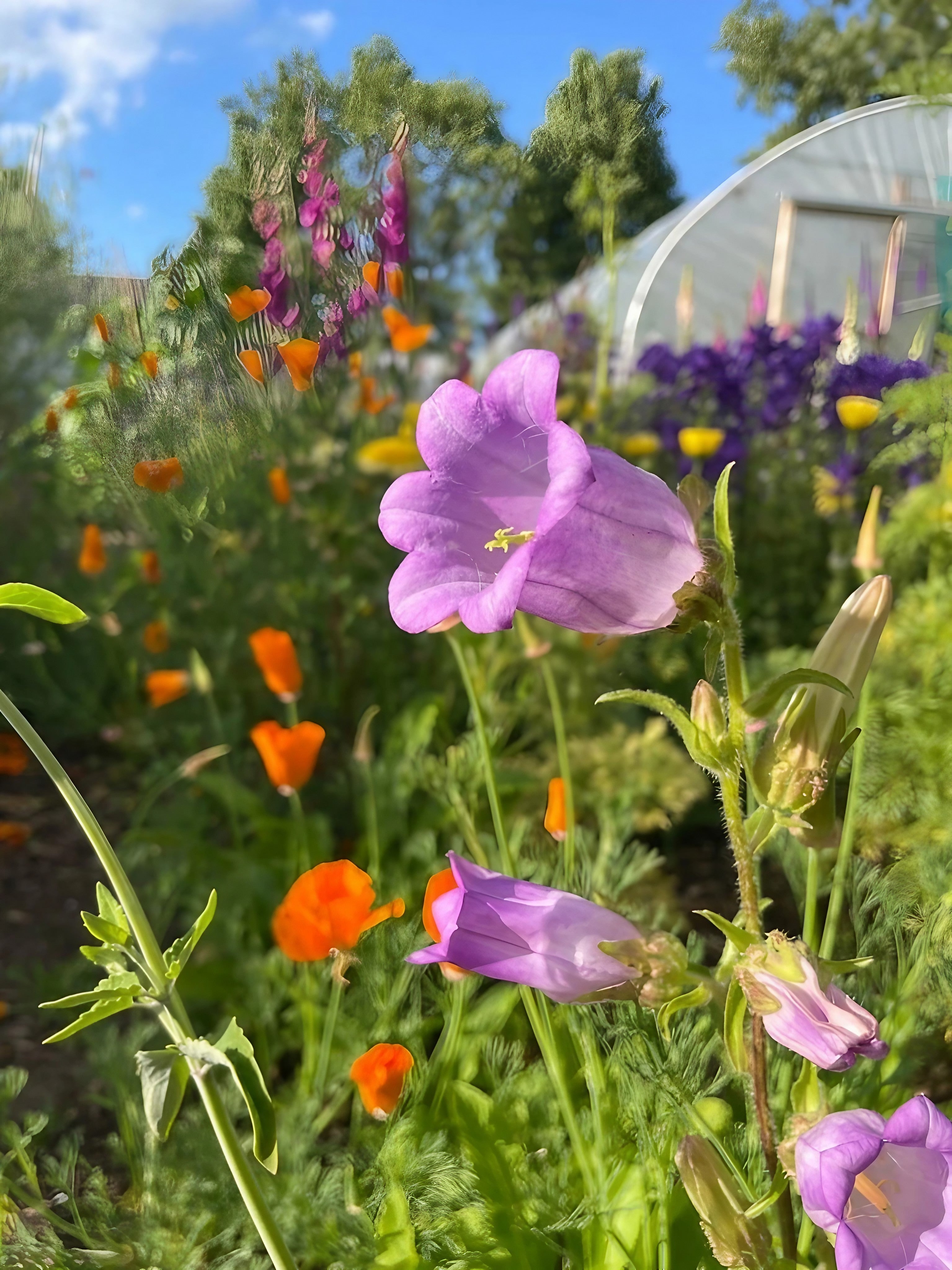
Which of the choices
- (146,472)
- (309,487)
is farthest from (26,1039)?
(146,472)

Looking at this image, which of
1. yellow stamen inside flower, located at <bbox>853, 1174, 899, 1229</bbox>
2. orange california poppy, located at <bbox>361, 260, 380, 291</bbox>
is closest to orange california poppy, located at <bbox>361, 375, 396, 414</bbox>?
orange california poppy, located at <bbox>361, 260, 380, 291</bbox>

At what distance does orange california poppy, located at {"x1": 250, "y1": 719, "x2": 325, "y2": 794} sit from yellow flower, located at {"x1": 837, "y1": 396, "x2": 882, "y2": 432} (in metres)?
0.77

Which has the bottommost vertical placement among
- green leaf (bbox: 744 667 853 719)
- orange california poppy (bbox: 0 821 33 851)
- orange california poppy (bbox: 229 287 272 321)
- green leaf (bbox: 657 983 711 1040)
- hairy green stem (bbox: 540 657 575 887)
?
orange california poppy (bbox: 0 821 33 851)

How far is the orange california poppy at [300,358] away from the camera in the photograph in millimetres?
604

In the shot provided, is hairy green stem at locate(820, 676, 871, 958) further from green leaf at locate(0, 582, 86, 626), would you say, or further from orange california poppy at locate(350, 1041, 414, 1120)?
green leaf at locate(0, 582, 86, 626)

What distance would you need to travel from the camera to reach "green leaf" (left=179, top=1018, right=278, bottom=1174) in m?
0.51

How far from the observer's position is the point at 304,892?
802mm

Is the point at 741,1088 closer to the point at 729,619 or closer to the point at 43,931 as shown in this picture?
the point at 729,619

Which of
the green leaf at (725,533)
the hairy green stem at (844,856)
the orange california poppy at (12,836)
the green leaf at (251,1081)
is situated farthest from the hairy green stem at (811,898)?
the orange california poppy at (12,836)

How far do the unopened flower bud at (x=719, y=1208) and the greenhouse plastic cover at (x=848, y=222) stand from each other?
68 cm

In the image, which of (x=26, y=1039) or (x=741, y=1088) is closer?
(x=741, y=1088)

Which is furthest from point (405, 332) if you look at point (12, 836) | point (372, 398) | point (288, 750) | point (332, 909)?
point (12, 836)

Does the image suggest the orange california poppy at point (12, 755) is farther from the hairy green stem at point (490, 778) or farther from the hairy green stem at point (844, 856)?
the hairy green stem at point (844, 856)

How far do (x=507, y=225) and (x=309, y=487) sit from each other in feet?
3.27
